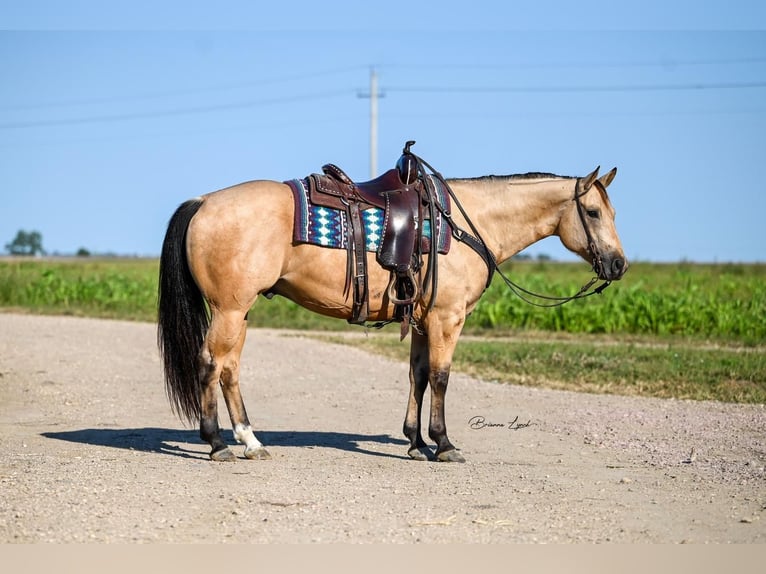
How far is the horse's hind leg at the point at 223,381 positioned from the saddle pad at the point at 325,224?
2.85ft

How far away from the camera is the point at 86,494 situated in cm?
683

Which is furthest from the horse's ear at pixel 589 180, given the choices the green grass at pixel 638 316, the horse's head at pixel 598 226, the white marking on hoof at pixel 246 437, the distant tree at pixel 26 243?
the distant tree at pixel 26 243

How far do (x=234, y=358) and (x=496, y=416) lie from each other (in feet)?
12.7

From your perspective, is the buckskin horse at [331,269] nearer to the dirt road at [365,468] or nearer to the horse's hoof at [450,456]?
the horse's hoof at [450,456]

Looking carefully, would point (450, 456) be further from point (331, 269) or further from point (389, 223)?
point (389, 223)

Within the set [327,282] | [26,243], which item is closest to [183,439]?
[327,282]

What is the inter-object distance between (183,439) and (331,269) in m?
2.58

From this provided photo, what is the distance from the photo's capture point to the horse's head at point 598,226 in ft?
28.9

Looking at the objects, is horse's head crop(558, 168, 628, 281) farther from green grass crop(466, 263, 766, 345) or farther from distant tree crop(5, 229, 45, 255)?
distant tree crop(5, 229, 45, 255)

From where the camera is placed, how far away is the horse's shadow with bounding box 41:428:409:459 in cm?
915

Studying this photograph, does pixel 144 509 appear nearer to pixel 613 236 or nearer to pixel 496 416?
pixel 613 236

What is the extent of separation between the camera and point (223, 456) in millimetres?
8398
